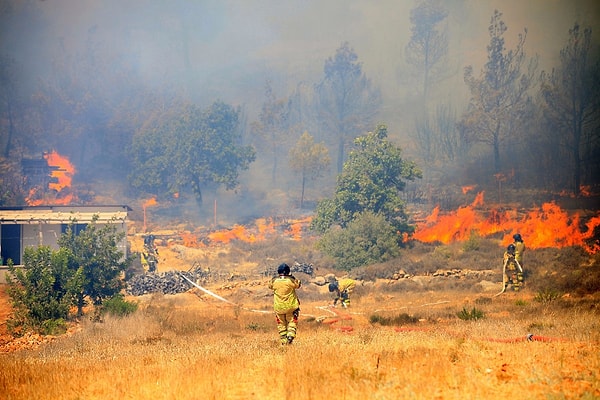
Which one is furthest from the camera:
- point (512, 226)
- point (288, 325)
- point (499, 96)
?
point (499, 96)

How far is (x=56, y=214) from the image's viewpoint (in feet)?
115

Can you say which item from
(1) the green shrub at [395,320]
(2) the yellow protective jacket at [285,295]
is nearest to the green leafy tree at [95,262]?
(1) the green shrub at [395,320]

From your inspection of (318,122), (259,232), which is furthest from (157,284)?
(318,122)

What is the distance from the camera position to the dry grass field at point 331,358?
34.5 feet

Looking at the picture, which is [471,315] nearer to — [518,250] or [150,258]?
[518,250]

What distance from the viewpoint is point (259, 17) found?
271ft

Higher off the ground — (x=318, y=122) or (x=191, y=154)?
(x=318, y=122)

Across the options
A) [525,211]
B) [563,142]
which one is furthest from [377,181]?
[563,142]

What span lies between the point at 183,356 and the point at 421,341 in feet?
18.1

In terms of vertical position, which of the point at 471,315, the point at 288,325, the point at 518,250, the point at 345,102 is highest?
the point at 345,102

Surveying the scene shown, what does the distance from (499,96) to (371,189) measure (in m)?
25.5

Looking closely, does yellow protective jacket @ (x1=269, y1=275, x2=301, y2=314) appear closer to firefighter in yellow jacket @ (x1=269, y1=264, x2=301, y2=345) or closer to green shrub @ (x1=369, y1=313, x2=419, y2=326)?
firefighter in yellow jacket @ (x1=269, y1=264, x2=301, y2=345)

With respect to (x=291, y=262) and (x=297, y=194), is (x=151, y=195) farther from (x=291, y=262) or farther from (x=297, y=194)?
(x=291, y=262)

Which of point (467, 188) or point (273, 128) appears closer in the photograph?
point (467, 188)
